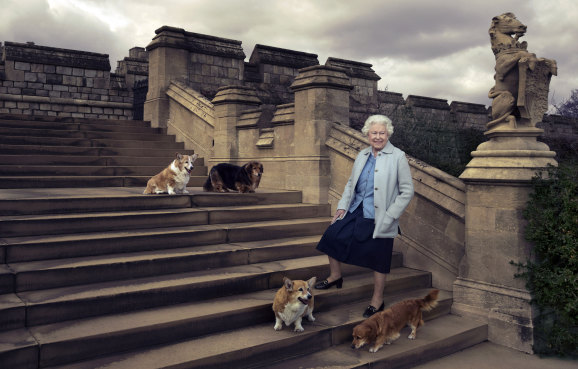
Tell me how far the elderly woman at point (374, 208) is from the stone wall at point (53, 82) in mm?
11803

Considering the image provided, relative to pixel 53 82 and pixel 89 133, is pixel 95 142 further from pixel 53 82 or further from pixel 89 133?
pixel 53 82

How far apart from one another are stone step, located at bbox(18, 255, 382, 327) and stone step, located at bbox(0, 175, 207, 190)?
3.59 m

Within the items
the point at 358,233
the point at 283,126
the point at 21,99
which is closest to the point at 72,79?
the point at 21,99

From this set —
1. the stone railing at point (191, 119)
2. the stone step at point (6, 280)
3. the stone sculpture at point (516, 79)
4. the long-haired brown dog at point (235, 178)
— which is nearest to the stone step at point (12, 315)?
the stone step at point (6, 280)

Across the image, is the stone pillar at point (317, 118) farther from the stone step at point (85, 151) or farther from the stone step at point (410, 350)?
the stone step at point (85, 151)

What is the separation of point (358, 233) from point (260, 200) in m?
3.04

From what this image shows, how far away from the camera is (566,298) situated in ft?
15.6

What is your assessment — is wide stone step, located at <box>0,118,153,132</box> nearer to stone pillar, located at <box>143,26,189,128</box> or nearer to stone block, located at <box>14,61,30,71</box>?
stone pillar, located at <box>143,26,189,128</box>

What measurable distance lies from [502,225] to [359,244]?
5.85ft

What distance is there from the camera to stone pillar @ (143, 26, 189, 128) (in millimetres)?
12094

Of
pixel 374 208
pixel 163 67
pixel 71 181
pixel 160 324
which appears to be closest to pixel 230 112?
pixel 71 181

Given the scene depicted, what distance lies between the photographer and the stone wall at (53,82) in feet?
43.2

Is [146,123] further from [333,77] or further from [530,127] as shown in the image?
[530,127]

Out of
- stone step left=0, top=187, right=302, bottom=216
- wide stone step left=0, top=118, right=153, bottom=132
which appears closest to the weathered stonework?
stone step left=0, top=187, right=302, bottom=216
